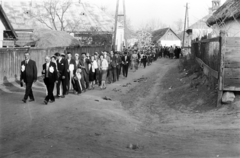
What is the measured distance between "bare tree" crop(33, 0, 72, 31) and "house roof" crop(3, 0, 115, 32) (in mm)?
231

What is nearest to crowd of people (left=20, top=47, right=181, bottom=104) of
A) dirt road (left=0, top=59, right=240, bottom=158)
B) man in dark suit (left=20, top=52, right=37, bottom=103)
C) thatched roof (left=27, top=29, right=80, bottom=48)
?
man in dark suit (left=20, top=52, right=37, bottom=103)

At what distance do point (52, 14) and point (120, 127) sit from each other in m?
37.2

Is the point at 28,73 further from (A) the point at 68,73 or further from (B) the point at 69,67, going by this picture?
(B) the point at 69,67

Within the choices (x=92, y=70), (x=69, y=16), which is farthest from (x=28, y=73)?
(x=69, y=16)

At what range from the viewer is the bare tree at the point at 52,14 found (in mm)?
44406

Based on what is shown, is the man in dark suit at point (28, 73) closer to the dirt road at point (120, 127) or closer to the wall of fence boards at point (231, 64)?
the dirt road at point (120, 127)

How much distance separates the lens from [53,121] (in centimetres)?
1048

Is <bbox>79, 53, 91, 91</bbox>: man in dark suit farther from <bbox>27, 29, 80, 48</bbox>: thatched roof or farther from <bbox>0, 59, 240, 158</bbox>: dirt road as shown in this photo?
<bbox>27, 29, 80, 48</bbox>: thatched roof

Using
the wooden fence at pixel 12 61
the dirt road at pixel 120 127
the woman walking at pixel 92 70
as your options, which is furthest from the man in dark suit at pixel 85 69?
the wooden fence at pixel 12 61

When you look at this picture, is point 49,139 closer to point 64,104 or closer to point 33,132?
point 33,132

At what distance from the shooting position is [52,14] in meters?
45.3

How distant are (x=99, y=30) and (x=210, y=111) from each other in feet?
114

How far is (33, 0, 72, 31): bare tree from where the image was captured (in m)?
44.4

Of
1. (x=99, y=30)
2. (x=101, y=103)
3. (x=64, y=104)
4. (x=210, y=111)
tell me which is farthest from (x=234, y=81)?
(x=99, y=30)
